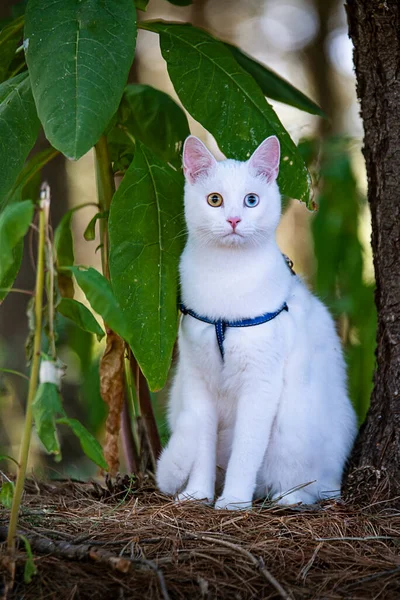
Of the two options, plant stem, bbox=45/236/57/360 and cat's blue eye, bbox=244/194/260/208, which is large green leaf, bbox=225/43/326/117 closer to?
cat's blue eye, bbox=244/194/260/208

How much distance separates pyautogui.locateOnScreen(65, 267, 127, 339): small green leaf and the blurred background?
106 centimetres

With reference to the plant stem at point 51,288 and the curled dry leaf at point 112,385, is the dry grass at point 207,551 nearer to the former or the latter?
the curled dry leaf at point 112,385

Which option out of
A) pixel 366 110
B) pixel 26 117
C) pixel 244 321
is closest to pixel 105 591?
pixel 244 321

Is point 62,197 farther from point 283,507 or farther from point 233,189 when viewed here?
point 283,507

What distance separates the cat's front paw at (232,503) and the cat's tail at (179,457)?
0.17 m

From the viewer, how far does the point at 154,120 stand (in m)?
2.60

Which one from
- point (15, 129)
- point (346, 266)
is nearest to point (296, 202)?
point (346, 266)

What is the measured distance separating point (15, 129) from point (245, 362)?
0.96 meters

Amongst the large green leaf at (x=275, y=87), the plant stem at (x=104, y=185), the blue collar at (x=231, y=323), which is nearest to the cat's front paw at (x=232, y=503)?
the blue collar at (x=231, y=323)

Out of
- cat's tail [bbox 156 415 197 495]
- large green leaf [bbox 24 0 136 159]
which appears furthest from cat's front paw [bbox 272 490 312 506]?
large green leaf [bbox 24 0 136 159]

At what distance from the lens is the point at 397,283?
217 centimetres

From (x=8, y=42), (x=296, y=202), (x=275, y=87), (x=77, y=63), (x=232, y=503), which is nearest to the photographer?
(x=77, y=63)

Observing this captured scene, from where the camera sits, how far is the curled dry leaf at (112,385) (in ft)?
7.92

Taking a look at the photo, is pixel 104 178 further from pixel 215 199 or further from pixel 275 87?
pixel 275 87
